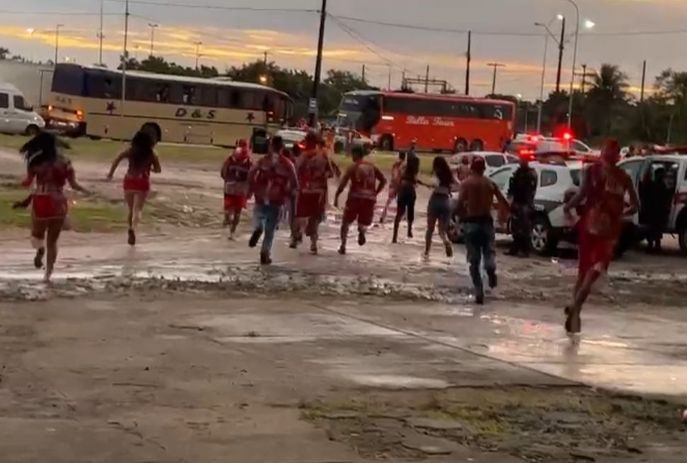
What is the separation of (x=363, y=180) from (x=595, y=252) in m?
7.89

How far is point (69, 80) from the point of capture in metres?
64.1

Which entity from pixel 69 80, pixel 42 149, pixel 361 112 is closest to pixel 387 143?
pixel 361 112

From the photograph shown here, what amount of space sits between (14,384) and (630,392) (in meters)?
4.35

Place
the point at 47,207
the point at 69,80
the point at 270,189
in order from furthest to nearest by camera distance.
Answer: the point at 69,80, the point at 270,189, the point at 47,207

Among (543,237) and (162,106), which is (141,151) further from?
(162,106)

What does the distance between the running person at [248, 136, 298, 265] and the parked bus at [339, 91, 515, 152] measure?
5296 cm

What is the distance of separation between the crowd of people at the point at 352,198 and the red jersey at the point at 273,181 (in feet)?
0.05

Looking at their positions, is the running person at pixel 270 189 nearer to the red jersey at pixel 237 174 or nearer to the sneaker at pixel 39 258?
the sneaker at pixel 39 258

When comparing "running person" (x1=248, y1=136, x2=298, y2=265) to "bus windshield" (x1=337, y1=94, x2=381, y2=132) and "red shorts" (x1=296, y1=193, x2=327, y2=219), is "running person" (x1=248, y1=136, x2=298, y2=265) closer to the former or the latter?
"red shorts" (x1=296, y1=193, x2=327, y2=219)

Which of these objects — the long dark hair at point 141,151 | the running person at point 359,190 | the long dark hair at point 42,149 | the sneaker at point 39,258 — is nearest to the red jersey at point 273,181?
the long dark hair at point 141,151

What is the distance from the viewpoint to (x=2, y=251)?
727 inches

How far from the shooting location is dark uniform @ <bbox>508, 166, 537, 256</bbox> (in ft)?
74.1

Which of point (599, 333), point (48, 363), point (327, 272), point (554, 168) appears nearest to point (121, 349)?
point (48, 363)

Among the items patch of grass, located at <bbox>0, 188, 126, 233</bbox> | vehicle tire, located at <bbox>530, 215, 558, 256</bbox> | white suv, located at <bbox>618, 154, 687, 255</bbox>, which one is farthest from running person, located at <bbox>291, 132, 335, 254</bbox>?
white suv, located at <bbox>618, 154, 687, 255</bbox>
